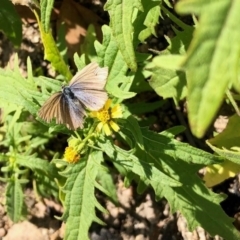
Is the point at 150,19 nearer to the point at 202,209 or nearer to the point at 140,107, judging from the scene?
the point at 140,107

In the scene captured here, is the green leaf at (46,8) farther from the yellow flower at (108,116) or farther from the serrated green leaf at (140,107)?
the serrated green leaf at (140,107)

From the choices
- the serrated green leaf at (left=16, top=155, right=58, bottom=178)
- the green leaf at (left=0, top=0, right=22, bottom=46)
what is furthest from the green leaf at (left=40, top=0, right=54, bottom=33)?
the serrated green leaf at (left=16, top=155, right=58, bottom=178)

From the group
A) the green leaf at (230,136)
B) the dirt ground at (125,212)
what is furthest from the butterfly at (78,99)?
the dirt ground at (125,212)

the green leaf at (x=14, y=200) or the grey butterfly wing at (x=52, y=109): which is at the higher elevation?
the grey butterfly wing at (x=52, y=109)

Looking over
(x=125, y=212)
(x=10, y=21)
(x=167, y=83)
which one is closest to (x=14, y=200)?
(x=125, y=212)

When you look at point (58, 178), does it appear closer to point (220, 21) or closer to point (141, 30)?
point (141, 30)

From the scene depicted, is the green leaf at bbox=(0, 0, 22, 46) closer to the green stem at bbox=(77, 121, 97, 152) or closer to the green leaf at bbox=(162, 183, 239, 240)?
the green stem at bbox=(77, 121, 97, 152)
